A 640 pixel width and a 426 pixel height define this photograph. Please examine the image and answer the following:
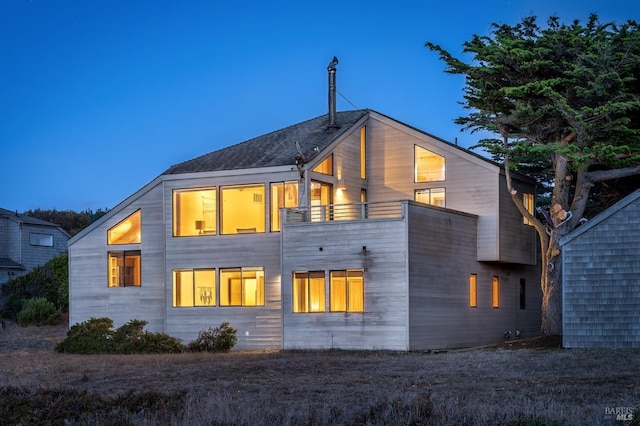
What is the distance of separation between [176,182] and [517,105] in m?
12.5

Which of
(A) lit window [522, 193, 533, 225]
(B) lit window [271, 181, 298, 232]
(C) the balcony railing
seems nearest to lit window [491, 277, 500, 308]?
(A) lit window [522, 193, 533, 225]

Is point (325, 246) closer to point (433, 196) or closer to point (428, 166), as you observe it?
point (433, 196)

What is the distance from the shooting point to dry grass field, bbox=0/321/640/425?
43.3ft

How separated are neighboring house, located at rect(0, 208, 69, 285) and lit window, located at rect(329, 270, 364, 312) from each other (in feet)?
104

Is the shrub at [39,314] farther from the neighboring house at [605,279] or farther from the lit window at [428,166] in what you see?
the neighboring house at [605,279]

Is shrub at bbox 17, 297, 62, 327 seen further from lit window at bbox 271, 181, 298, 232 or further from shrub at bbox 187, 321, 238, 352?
lit window at bbox 271, 181, 298, 232

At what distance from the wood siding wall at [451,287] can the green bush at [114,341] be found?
7.89 meters

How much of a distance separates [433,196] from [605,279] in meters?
9.44

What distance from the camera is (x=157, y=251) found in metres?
36.0

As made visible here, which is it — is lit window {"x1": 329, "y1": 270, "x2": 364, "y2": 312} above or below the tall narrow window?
below

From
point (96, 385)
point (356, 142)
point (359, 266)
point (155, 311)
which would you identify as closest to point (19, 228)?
point (155, 311)

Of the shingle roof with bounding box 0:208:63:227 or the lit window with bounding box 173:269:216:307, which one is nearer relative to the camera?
the lit window with bounding box 173:269:216:307

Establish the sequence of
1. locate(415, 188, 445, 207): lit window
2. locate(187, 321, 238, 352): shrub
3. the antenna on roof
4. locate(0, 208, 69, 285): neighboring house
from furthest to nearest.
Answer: locate(0, 208, 69, 285): neighboring house → locate(415, 188, 445, 207): lit window → the antenna on roof → locate(187, 321, 238, 352): shrub

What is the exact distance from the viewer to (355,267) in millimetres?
30656
